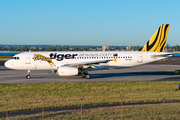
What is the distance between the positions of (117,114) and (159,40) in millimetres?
30834

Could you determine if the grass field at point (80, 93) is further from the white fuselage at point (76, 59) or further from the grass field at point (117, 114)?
the white fuselage at point (76, 59)

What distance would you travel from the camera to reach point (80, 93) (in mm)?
28859

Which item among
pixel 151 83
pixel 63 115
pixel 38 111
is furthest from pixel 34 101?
pixel 151 83

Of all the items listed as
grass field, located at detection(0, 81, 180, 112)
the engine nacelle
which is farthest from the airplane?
grass field, located at detection(0, 81, 180, 112)

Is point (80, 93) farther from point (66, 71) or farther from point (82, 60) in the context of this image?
point (82, 60)

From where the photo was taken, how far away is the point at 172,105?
22.1 m

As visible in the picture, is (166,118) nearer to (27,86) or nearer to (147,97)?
(147,97)

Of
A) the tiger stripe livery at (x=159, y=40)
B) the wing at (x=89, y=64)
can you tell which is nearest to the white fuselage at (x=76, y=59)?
the wing at (x=89, y=64)

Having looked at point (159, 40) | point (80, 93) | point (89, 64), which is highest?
point (159, 40)

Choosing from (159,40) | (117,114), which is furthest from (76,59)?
(117,114)

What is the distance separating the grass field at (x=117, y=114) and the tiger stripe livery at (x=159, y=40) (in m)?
25.9

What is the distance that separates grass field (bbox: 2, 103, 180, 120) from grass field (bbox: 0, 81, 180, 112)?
3.34 metres

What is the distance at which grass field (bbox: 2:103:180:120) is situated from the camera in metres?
17.5

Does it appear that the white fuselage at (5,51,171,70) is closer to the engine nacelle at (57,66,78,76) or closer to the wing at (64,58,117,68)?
the wing at (64,58,117,68)
